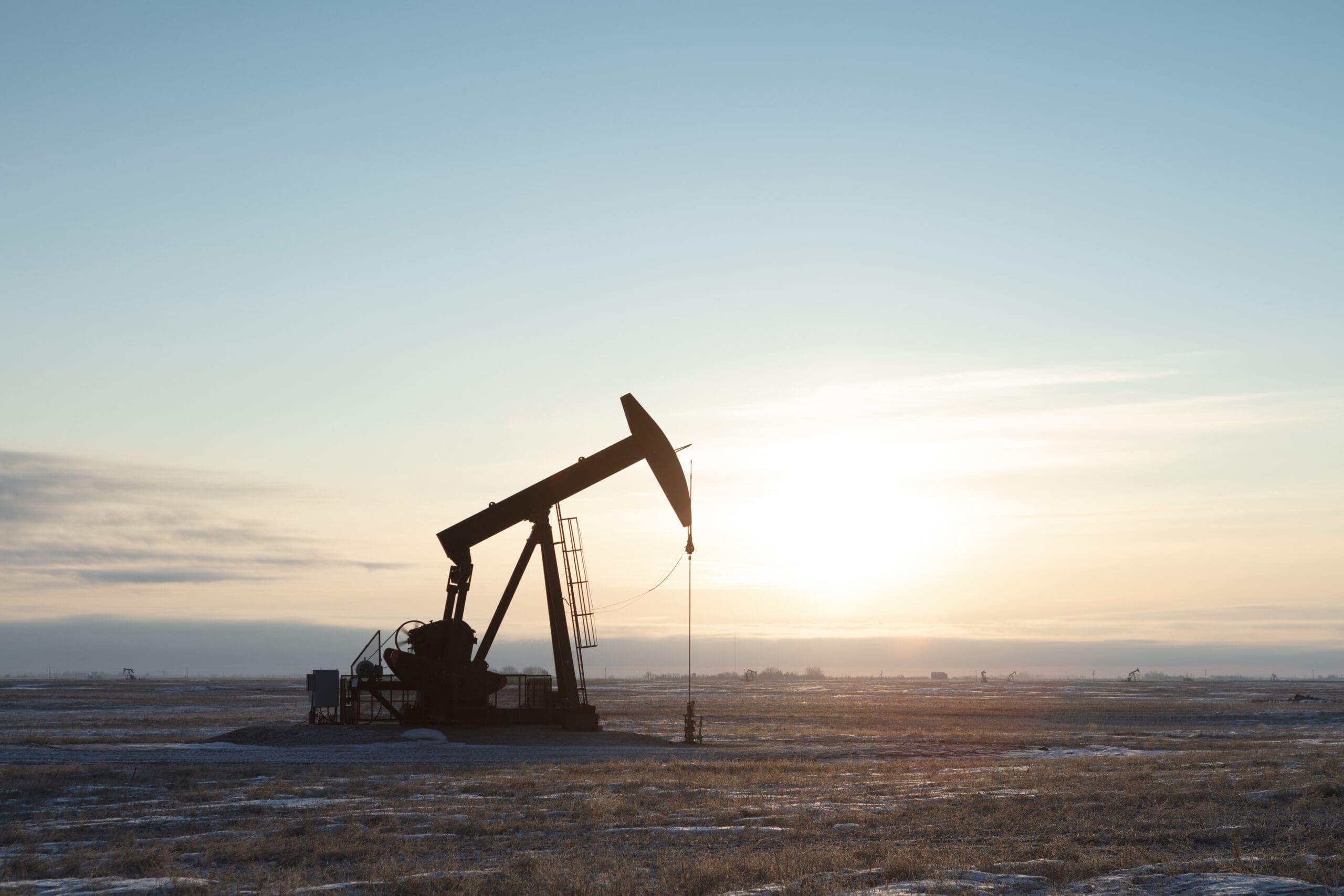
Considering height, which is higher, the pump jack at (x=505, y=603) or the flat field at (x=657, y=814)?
the pump jack at (x=505, y=603)

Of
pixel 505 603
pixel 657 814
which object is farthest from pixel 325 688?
pixel 657 814

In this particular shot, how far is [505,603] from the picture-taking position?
88.0ft

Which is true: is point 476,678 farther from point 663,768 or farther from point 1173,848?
point 1173,848

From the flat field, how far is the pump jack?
1.38 m

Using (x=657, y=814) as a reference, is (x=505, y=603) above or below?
above

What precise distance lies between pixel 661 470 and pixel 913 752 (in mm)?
8963

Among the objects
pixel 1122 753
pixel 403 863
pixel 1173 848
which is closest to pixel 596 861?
pixel 403 863

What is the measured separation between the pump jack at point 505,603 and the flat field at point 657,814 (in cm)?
138

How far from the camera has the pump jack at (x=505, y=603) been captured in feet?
86.4

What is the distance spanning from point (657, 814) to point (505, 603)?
13645 mm

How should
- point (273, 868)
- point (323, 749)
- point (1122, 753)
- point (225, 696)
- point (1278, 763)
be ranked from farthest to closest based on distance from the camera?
point (225, 696) → point (1122, 753) → point (323, 749) → point (1278, 763) → point (273, 868)

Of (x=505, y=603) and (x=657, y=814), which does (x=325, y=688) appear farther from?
(x=657, y=814)

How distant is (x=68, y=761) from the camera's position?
20.1 meters

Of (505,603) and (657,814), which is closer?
(657,814)
